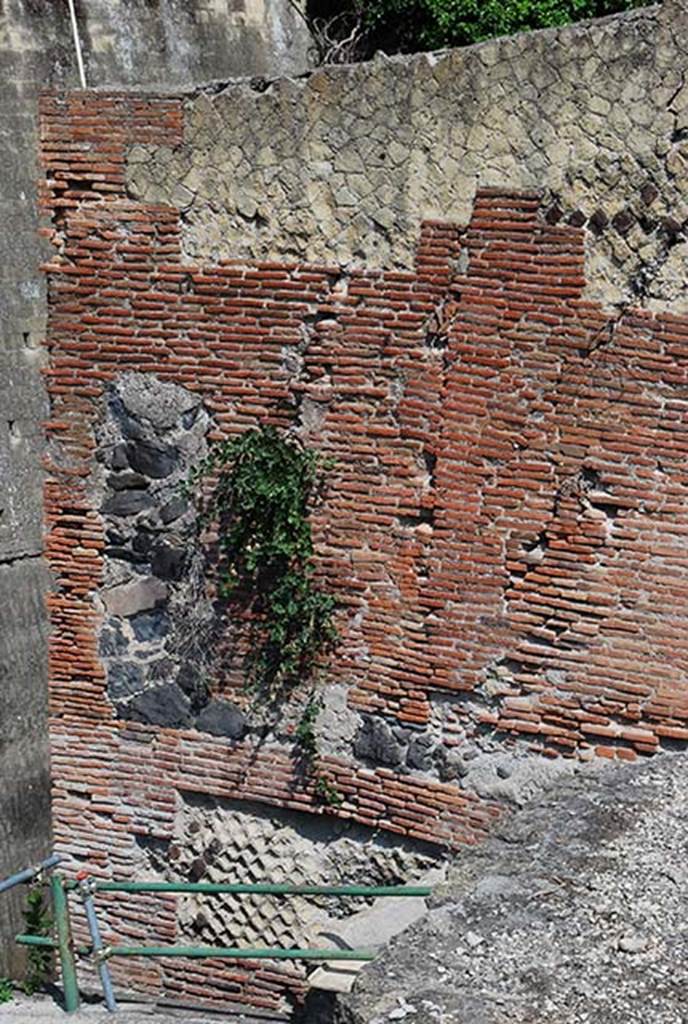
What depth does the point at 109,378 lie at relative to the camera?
311 inches

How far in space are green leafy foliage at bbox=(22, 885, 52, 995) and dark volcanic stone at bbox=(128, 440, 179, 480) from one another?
284cm

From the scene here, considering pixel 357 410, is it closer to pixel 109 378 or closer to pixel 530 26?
pixel 109 378

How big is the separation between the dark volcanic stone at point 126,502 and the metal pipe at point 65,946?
1.78 metres

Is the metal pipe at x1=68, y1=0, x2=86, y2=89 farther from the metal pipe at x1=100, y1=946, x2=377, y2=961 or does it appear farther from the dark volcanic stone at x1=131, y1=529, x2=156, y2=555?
the metal pipe at x1=100, y1=946, x2=377, y2=961

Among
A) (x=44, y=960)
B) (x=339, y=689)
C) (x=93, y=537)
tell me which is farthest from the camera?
(x=44, y=960)

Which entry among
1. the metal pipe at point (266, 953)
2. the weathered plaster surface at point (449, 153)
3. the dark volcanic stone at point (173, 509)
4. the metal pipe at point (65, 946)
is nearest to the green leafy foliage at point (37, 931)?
the metal pipe at point (65, 946)

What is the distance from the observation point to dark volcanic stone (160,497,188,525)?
7844mm

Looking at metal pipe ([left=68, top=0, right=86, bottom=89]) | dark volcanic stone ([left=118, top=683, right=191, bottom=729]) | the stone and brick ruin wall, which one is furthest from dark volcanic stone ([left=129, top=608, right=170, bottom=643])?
metal pipe ([left=68, top=0, right=86, bottom=89])

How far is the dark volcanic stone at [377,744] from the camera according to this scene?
24.3 feet

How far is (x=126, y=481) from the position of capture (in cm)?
796

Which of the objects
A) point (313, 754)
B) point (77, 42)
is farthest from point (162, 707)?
point (77, 42)

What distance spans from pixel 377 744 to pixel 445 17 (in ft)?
17.8

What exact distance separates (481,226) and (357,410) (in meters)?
1.02

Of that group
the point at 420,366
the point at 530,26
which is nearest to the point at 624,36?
the point at 420,366
